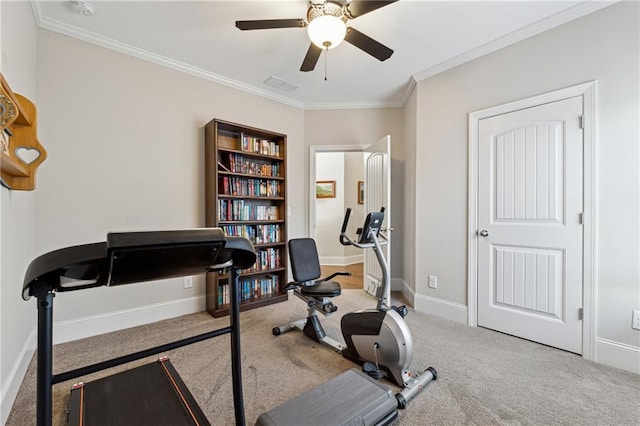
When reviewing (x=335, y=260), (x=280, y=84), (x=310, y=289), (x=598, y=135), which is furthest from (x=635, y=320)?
(x=335, y=260)

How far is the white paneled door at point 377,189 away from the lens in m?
3.29

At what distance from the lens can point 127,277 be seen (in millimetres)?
896

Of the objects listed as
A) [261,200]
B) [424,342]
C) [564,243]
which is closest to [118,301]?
[261,200]

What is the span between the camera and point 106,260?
0.79m

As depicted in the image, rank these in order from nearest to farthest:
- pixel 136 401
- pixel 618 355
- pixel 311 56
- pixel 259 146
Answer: pixel 136 401 → pixel 618 355 → pixel 311 56 → pixel 259 146

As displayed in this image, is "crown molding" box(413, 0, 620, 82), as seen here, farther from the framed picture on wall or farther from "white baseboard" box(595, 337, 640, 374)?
the framed picture on wall

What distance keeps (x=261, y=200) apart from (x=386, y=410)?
2.68m

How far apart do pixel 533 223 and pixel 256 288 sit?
9.57ft

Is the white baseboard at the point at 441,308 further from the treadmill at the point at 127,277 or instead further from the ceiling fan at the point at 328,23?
the ceiling fan at the point at 328,23

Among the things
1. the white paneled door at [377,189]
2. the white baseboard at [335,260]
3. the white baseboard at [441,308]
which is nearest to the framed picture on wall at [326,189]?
the white baseboard at [335,260]

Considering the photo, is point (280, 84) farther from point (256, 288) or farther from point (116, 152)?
point (256, 288)

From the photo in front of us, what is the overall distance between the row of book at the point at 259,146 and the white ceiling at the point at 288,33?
0.71m

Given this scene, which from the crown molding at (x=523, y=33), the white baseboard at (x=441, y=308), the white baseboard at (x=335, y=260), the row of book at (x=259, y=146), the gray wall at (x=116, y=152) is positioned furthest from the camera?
the white baseboard at (x=335, y=260)

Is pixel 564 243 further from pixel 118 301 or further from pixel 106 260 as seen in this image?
pixel 118 301
